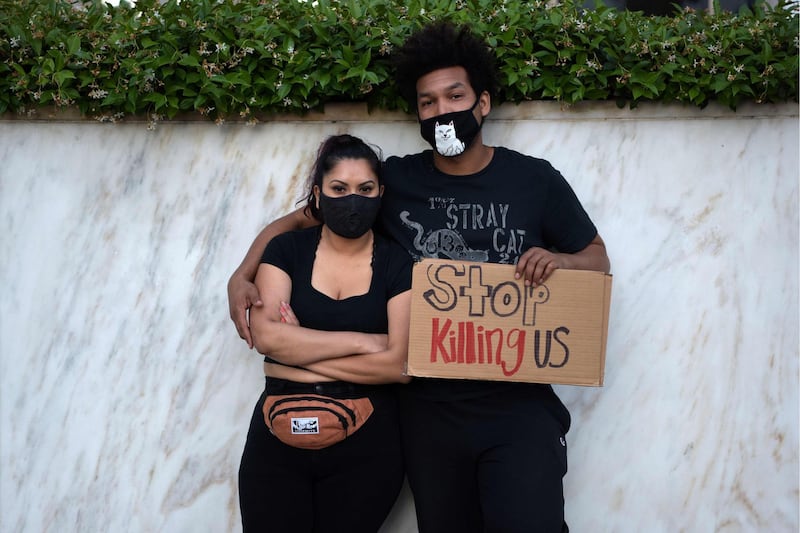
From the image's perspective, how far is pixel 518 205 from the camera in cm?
338

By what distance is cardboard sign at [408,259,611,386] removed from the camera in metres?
3.13

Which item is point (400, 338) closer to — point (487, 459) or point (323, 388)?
point (323, 388)

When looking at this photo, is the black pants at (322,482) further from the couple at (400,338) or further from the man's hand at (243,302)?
the man's hand at (243,302)

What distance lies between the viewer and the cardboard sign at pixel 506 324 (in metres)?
3.13

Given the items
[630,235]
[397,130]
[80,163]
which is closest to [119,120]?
[80,163]

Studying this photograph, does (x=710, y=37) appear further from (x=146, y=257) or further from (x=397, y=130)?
(x=146, y=257)

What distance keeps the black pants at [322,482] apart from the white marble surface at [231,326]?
0.67 m

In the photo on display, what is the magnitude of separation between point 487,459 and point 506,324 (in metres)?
0.52

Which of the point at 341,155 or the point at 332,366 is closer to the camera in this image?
the point at 332,366

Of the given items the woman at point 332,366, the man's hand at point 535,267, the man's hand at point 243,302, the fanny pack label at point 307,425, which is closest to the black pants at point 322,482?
the woman at point 332,366

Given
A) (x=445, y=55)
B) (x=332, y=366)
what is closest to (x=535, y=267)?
(x=332, y=366)

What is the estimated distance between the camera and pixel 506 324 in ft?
10.3

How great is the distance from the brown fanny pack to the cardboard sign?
34 cm

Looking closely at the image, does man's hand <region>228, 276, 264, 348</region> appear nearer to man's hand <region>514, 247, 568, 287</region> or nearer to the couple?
the couple
